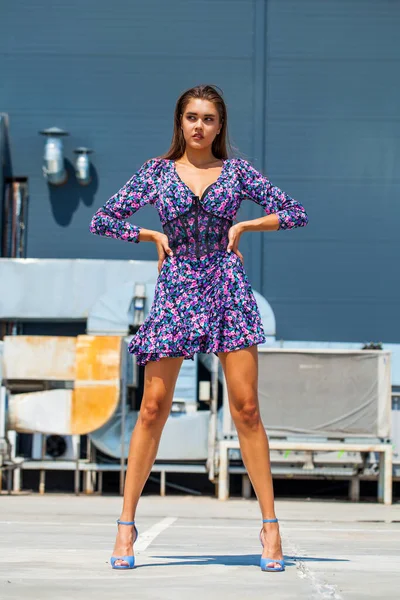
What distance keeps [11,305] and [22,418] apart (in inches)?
98.6

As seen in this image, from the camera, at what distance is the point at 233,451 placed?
11266 millimetres

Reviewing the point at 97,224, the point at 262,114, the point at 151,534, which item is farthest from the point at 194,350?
the point at 262,114

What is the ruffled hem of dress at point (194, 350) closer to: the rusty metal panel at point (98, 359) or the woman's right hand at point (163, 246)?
the woman's right hand at point (163, 246)

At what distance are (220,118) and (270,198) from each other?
1.23 feet

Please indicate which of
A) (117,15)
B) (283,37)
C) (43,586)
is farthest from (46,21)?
(43,586)

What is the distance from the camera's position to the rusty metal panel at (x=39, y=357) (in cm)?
1102

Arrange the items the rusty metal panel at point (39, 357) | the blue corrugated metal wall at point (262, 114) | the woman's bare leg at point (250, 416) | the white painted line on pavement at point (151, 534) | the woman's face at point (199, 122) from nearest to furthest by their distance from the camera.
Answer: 1. the woman's bare leg at point (250, 416)
2. the woman's face at point (199, 122)
3. the white painted line on pavement at point (151, 534)
4. the rusty metal panel at point (39, 357)
5. the blue corrugated metal wall at point (262, 114)

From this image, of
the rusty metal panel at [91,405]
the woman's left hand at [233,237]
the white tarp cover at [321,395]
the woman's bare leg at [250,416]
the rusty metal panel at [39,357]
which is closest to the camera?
the woman's bare leg at [250,416]

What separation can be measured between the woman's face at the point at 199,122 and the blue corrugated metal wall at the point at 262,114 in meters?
9.08

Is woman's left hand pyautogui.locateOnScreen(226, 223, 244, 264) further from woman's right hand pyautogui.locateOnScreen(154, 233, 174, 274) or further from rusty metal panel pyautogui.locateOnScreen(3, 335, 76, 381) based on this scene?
rusty metal panel pyautogui.locateOnScreen(3, 335, 76, 381)

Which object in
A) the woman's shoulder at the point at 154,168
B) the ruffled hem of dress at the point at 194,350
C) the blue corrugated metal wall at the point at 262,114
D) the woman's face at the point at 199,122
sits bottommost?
the ruffled hem of dress at the point at 194,350

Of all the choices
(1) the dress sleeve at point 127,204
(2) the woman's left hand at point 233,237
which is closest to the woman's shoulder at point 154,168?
(1) the dress sleeve at point 127,204

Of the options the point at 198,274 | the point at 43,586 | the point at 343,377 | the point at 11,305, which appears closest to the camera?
the point at 43,586

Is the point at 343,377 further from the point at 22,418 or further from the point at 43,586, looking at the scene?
the point at 43,586
